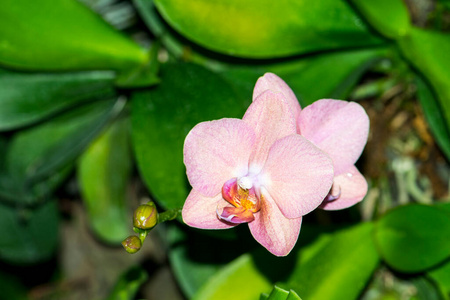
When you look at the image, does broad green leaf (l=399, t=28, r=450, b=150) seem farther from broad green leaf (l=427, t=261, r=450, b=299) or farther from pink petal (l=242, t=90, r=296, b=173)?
pink petal (l=242, t=90, r=296, b=173)

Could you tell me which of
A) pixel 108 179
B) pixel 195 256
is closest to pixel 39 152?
pixel 108 179

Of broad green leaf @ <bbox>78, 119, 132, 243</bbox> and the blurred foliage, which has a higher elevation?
the blurred foliage

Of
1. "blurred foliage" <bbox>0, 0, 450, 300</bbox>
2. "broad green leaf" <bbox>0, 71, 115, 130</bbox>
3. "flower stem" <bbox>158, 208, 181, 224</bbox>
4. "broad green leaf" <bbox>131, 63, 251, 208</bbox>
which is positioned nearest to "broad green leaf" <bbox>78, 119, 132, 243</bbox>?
"blurred foliage" <bbox>0, 0, 450, 300</bbox>

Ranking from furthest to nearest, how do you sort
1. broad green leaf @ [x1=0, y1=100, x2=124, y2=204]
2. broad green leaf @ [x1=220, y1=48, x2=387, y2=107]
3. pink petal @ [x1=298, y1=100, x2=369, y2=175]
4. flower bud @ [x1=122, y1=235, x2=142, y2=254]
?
1. broad green leaf @ [x1=0, y1=100, x2=124, y2=204]
2. broad green leaf @ [x1=220, y1=48, x2=387, y2=107]
3. pink petal @ [x1=298, y1=100, x2=369, y2=175]
4. flower bud @ [x1=122, y1=235, x2=142, y2=254]

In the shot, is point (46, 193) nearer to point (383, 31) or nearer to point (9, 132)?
point (9, 132)

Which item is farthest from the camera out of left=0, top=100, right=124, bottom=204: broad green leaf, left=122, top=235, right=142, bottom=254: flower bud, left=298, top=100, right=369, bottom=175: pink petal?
left=0, top=100, right=124, bottom=204: broad green leaf

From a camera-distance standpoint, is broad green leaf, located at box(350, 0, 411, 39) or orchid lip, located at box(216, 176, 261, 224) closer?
orchid lip, located at box(216, 176, 261, 224)

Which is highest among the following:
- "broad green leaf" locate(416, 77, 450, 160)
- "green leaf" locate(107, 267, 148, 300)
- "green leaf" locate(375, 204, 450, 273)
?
"broad green leaf" locate(416, 77, 450, 160)
